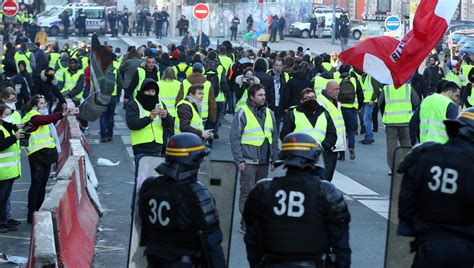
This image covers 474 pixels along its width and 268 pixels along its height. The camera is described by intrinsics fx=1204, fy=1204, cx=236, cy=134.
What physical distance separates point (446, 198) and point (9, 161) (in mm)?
7051

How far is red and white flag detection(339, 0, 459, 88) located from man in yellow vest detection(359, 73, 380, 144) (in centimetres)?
762

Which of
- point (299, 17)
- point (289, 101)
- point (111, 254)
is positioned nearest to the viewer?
point (111, 254)

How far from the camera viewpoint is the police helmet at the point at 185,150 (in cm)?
739

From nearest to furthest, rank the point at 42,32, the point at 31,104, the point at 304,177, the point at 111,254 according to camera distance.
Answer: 1. the point at 304,177
2. the point at 111,254
3. the point at 31,104
4. the point at 42,32

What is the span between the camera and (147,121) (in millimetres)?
12953

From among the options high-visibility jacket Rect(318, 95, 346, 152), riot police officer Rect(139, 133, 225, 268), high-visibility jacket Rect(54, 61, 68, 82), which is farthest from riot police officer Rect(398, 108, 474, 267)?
high-visibility jacket Rect(54, 61, 68, 82)

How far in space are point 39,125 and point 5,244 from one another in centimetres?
159

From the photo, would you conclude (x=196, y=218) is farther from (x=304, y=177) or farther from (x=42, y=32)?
(x=42, y=32)

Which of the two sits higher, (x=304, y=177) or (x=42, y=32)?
(x=304, y=177)

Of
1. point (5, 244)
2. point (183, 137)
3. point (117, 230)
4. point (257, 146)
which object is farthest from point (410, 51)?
point (183, 137)

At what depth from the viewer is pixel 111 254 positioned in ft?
39.7

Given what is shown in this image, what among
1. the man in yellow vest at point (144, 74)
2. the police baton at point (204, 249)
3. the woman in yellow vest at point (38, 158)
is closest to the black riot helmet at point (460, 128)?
the police baton at point (204, 249)

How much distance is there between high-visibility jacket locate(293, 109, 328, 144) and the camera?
12375 millimetres

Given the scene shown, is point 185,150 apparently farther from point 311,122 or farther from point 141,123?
point 141,123
